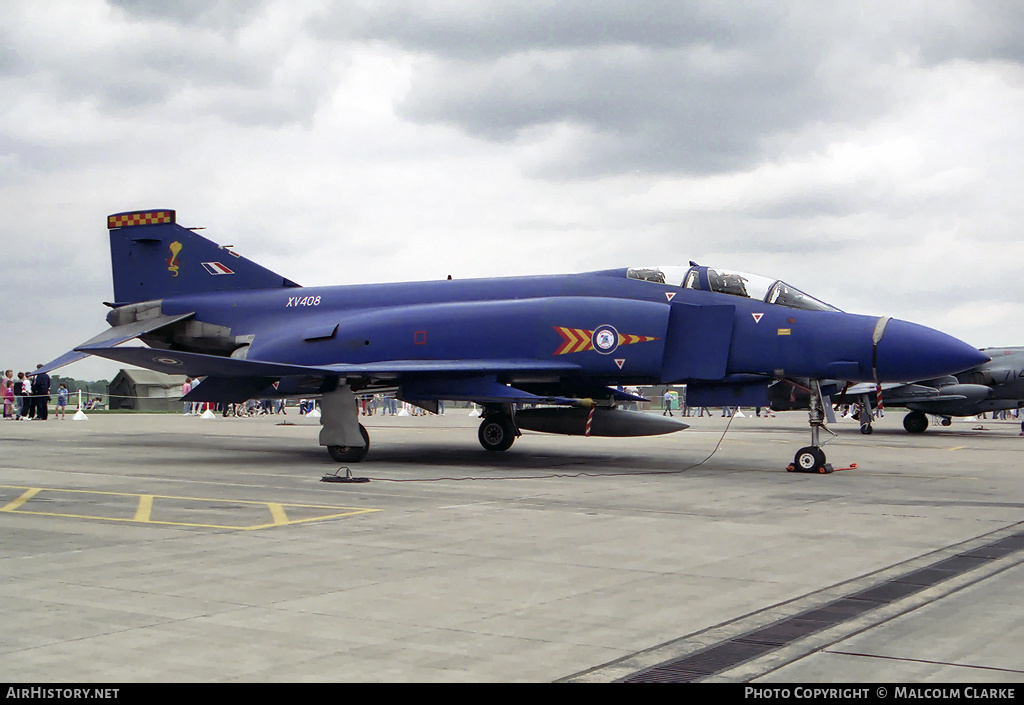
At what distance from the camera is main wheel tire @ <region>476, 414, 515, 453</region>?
17188mm

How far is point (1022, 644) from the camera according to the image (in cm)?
442

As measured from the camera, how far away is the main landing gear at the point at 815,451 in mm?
13227

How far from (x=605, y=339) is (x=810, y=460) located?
3511mm

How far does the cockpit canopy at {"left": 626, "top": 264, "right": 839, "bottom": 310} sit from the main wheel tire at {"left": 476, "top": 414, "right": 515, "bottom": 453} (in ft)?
13.2

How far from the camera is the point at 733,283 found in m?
14.1

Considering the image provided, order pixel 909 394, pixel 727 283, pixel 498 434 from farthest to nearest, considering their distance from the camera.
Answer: pixel 909 394 < pixel 498 434 < pixel 727 283

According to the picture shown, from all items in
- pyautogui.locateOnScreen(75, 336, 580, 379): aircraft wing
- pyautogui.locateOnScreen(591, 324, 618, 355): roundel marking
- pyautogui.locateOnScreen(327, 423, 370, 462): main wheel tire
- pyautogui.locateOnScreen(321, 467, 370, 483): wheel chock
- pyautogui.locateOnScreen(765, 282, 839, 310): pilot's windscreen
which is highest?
pyautogui.locateOnScreen(765, 282, 839, 310): pilot's windscreen

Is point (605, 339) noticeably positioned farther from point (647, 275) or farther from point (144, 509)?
point (144, 509)

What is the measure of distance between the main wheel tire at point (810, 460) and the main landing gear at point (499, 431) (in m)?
5.40

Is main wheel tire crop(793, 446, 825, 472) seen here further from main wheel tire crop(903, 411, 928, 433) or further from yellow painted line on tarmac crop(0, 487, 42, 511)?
main wheel tire crop(903, 411, 928, 433)

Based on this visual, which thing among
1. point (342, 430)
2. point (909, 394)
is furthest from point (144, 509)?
point (909, 394)

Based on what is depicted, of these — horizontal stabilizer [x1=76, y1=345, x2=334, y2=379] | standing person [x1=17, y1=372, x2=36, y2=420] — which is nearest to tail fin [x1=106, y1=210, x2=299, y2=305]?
horizontal stabilizer [x1=76, y1=345, x2=334, y2=379]
